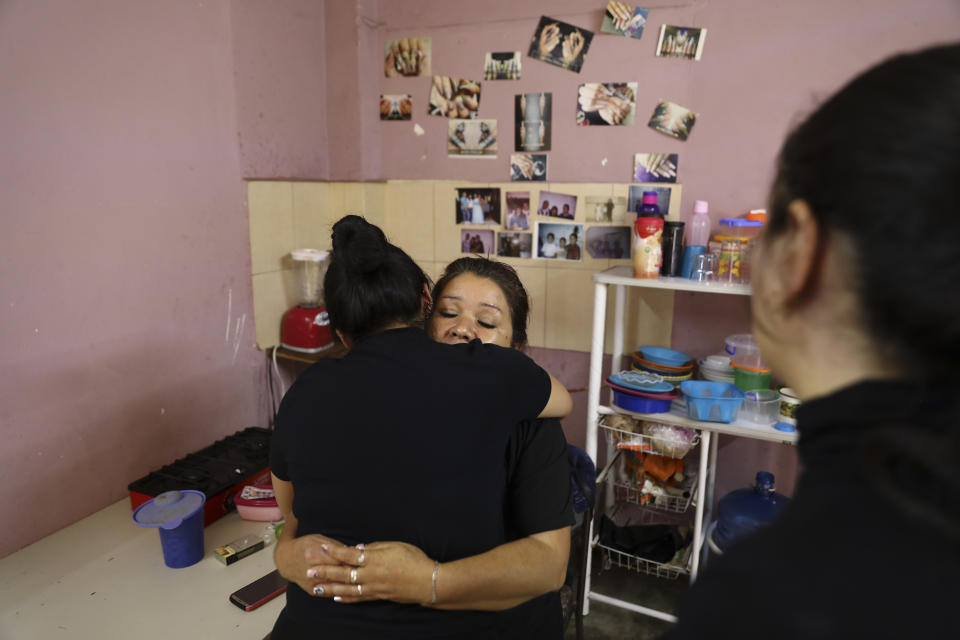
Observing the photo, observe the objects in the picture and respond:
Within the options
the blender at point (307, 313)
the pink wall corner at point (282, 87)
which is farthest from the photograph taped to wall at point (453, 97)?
the blender at point (307, 313)

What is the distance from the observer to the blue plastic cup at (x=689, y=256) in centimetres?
209

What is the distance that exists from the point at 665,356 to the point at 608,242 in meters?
0.52

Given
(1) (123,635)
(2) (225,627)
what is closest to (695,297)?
(2) (225,627)

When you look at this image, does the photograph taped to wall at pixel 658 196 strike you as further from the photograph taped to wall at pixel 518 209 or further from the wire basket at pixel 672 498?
the wire basket at pixel 672 498

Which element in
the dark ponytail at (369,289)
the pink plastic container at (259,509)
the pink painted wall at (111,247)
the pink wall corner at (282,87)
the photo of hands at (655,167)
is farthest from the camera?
the photo of hands at (655,167)

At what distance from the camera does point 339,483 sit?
1.03 meters

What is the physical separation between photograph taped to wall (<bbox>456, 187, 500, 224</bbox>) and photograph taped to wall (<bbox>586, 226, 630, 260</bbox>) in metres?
0.41

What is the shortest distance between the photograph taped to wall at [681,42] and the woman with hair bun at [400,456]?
168cm

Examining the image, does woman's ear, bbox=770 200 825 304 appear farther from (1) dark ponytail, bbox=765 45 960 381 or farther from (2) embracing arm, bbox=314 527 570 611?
(2) embracing arm, bbox=314 527 570 611

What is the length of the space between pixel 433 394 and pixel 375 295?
223mm

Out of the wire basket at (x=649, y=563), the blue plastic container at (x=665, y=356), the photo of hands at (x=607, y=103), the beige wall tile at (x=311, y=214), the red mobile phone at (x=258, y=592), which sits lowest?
the wire basket at (x=649, y=563)

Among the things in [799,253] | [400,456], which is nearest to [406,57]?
[400,456]

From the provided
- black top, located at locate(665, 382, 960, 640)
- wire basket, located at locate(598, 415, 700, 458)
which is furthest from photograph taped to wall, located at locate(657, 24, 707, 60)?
black top, located at locate(665, 382, 960, 640)

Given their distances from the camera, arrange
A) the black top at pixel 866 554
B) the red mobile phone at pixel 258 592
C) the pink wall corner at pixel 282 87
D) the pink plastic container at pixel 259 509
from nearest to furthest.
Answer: the black top at pixel 866 554 < the red mobile phone at pixel 258 592 < the pink plastic container at pixel 259 509 < the pink wall corner at pixel 282 87
